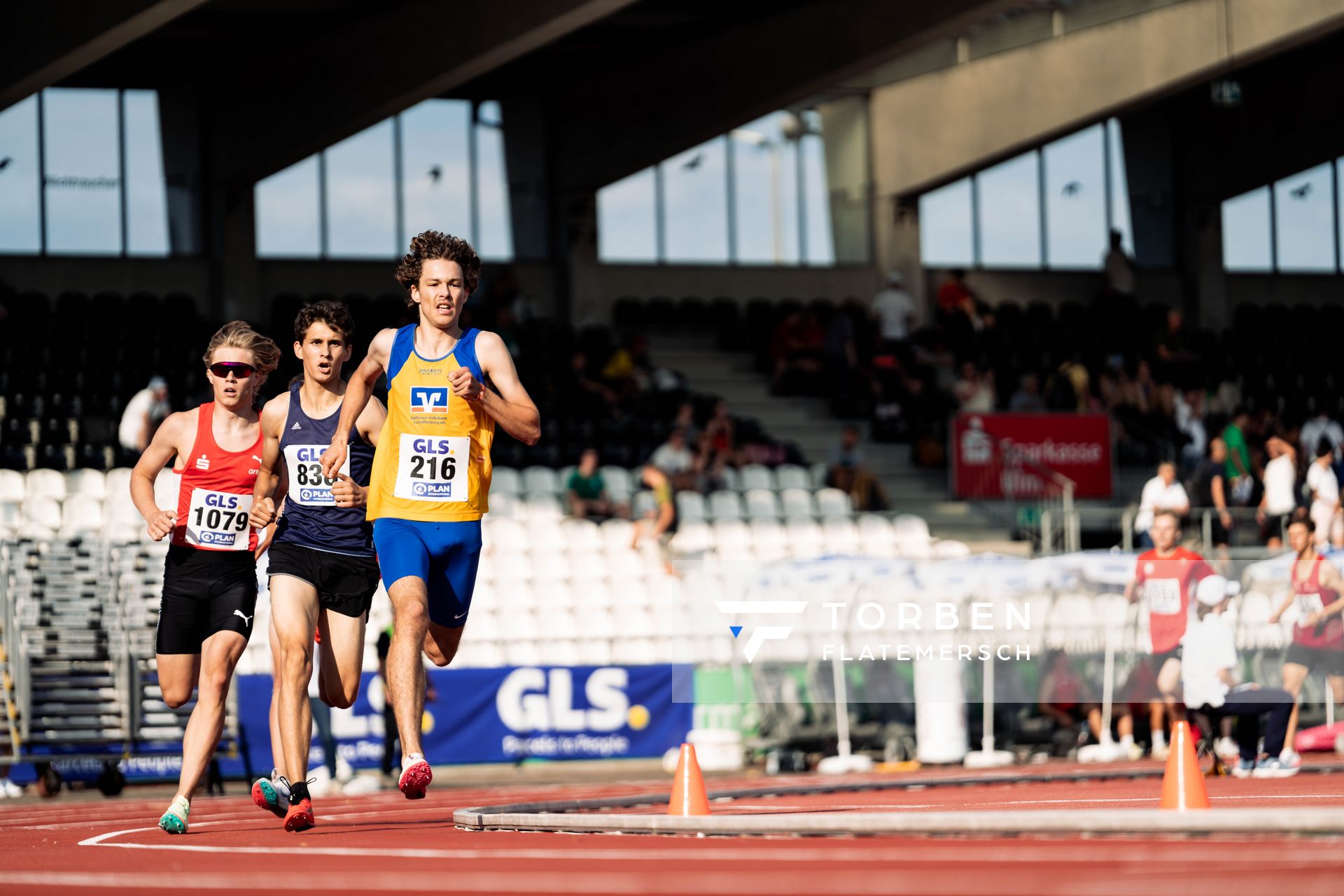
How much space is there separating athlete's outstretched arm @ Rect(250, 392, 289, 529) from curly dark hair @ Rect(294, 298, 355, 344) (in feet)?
1.05

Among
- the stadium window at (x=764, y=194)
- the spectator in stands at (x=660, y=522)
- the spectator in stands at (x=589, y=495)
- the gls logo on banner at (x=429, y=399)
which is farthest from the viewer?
the stadium window at (x=764, y=194)

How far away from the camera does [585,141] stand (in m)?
29.9

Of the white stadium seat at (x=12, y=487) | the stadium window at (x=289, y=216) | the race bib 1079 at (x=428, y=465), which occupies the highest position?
the stadium window at (x=289, y=216)

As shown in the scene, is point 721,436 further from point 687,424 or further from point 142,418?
point 142,418

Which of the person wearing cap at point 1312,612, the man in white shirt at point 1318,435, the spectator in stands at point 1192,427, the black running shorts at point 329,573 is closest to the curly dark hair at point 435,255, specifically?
the black running shorts at point 329,573

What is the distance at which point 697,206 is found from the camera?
33438mm

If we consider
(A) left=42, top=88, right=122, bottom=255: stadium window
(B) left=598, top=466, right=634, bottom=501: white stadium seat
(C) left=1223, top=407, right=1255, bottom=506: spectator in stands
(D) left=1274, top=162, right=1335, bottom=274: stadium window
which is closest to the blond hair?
(B) left=598, top=466, right=634, bottom=501: white stadium seat

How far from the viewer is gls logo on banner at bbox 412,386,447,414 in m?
7.94

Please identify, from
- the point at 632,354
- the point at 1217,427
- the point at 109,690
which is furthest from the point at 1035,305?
the point at 109,690

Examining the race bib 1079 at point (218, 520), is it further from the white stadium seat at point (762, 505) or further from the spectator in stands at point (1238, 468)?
the spectator in stands at point (1238, 468)

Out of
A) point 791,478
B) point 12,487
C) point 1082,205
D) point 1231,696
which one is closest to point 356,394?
point 1231,696

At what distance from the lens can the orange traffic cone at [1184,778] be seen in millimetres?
7594

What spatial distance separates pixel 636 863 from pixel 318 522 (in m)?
3.28

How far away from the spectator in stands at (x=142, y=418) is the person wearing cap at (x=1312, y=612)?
1121 centimetres
